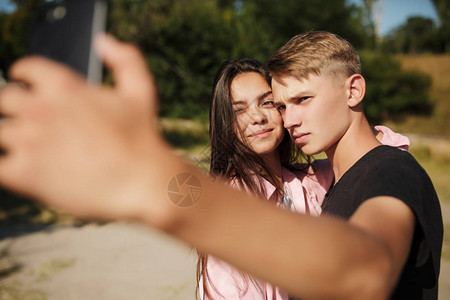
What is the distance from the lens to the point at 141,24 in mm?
16266

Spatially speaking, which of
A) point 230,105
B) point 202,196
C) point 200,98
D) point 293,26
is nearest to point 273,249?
point 202,196

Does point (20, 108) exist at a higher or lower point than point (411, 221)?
higher

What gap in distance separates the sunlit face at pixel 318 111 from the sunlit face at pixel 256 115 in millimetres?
418

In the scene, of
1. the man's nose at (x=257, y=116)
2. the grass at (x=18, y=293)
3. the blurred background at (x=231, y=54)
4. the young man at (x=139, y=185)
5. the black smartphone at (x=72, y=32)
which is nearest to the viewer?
the young man at (x=139, y=185)

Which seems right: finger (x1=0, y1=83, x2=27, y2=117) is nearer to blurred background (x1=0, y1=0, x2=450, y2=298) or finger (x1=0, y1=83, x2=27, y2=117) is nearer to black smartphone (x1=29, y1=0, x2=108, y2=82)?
black smartphone (x1=29, y1=0, x2=108, y2=82)

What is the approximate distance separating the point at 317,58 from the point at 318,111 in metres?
0.27

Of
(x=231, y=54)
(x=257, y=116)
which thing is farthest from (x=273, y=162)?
(x=231, y=54)

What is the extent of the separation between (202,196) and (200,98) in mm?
Answer: 15991

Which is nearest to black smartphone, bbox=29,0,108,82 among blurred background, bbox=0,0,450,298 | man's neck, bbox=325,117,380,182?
man's neck, bbox=325,117,380,182

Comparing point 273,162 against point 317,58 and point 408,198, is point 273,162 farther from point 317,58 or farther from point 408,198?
point 408,198

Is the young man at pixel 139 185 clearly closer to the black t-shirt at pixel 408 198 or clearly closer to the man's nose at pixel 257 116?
the black t-shirt at pixel 408 198

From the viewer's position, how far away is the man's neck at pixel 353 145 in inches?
57.5

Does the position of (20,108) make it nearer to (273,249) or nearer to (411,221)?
(273,249)

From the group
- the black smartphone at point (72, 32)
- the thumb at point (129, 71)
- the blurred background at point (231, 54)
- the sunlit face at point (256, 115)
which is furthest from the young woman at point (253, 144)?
the blurred background at point (231, 54)
